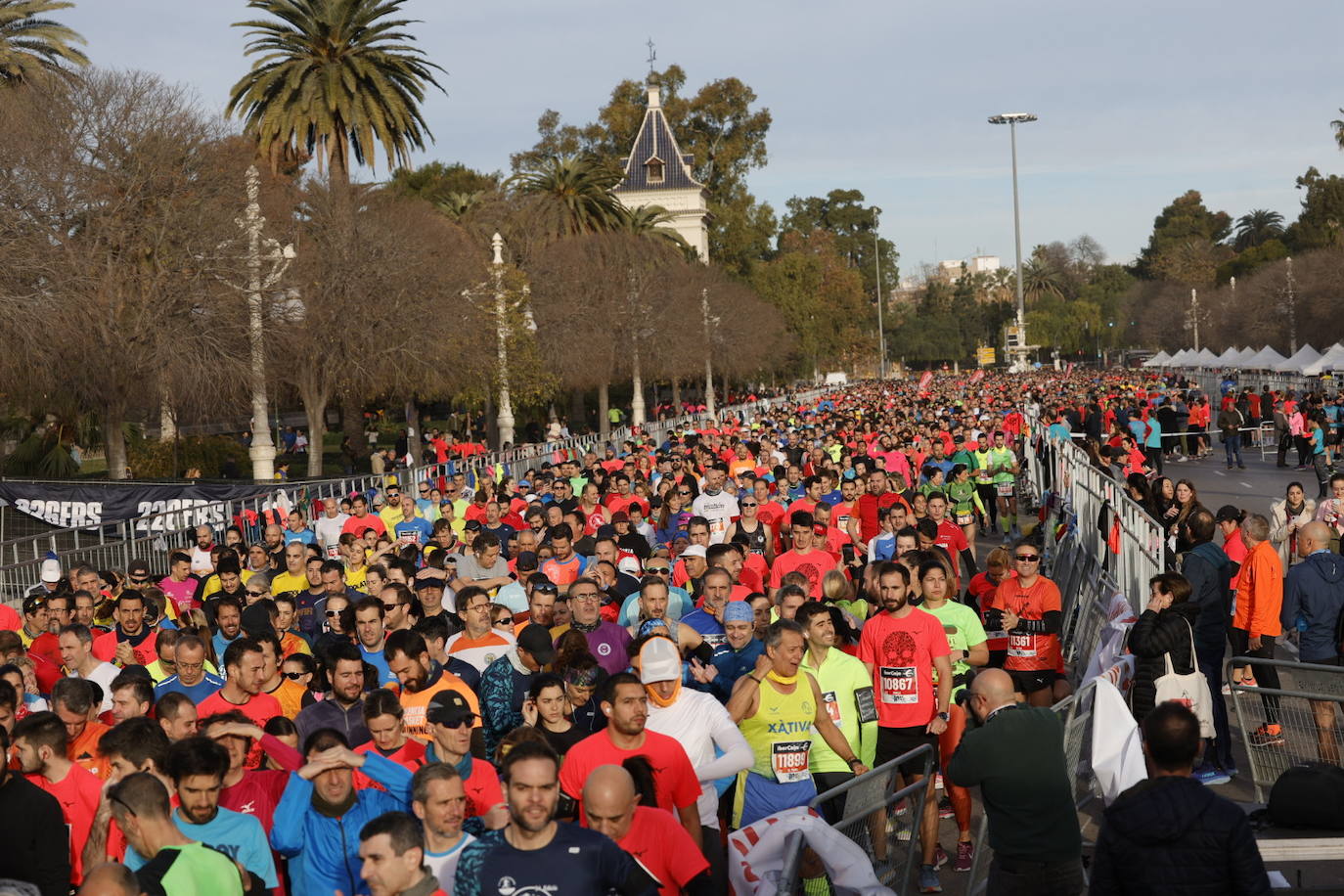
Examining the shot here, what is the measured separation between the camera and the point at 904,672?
7.87 metres

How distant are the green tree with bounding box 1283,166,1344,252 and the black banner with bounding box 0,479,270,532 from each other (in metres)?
91.5

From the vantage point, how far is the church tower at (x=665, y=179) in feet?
290

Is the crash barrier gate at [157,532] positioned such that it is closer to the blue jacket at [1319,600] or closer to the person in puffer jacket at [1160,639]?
the person in puffer jacket at [1160,639]

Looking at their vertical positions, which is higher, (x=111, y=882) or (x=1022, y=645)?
(x=111, y=882)

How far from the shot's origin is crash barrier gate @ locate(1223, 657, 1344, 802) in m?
7.55

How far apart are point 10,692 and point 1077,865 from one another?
494 cm

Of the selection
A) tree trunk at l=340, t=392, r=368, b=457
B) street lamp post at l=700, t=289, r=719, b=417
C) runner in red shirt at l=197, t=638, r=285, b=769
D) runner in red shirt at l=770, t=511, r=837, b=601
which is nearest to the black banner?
runner in red shirt at l=770, t=511, r=837, b=601

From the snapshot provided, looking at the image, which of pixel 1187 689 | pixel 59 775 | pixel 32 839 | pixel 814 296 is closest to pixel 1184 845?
pixel 1187 689

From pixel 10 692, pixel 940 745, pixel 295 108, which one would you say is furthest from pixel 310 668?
pixel 295 108

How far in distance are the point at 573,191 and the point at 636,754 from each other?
48.5 m

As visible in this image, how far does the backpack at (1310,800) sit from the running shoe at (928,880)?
5.43 ft

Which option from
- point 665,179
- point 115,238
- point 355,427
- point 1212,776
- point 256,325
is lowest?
point 1212,776

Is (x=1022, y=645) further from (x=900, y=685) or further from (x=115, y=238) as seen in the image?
(x=115, y=238)

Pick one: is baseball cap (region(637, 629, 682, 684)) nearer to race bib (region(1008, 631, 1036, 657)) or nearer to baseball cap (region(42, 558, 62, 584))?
race bib (region(1008, 631, 1036, 657))
